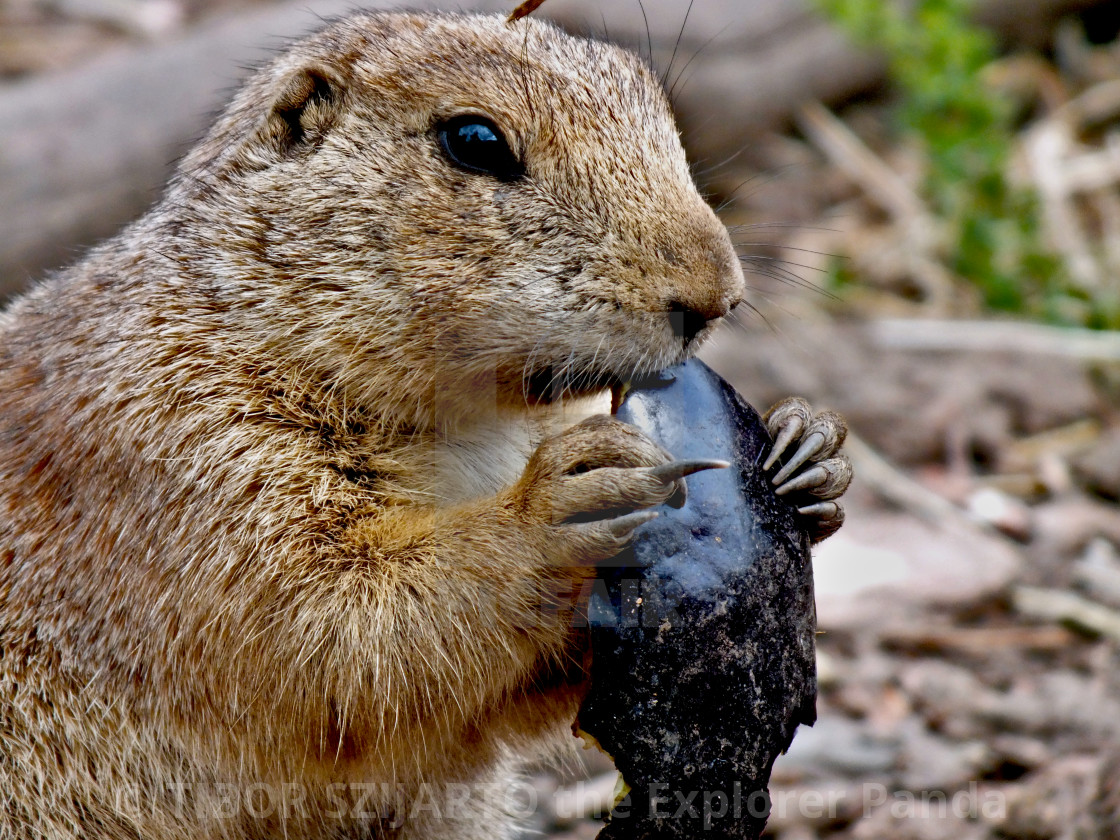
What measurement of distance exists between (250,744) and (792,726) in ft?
5.12

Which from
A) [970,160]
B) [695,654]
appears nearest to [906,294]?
[970,160]

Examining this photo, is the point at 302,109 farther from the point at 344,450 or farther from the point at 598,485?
the point at 598,485

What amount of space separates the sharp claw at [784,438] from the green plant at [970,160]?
16.7ft

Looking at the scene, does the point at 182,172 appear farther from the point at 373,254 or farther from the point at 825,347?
the point at 825,347

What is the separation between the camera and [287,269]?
3.93 m

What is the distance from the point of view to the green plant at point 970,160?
8.52 m

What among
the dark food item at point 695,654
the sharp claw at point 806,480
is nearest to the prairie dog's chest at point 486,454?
the dark food item at point 695,654

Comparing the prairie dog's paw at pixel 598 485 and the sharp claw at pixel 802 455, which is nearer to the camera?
the prairie dog's paw at pixel 598 485

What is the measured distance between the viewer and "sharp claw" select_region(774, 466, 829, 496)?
3.73m

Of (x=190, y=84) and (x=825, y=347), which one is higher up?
(x=190, y=84)

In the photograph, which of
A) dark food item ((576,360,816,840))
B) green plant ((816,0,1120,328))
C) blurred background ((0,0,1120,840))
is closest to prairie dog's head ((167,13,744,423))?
dark food item ((576,360,816,840))

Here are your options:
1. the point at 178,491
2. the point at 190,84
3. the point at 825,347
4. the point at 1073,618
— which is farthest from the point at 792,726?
the point at 190,84

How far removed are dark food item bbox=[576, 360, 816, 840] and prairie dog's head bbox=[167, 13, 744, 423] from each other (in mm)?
323

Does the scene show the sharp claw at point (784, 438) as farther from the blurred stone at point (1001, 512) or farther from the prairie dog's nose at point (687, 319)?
the blurred stone at point (1001, 512)
